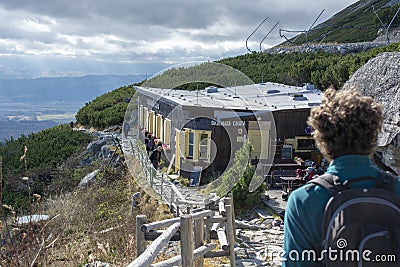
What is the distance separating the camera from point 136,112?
11953 millimetres

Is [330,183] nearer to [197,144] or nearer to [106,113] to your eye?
[197,144]

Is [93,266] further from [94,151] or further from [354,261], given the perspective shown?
[94,151]

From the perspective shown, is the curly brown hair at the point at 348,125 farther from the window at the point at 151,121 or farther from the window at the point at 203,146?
the window at the point at 151,121

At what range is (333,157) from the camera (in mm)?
2195

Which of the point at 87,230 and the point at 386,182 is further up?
the point at 386,182

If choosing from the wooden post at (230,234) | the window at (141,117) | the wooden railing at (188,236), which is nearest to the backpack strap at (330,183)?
the wooden railing at (188,236)

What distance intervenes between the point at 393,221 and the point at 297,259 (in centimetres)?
44

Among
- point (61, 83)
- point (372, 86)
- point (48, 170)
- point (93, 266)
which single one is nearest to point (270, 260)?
point (93, 266)

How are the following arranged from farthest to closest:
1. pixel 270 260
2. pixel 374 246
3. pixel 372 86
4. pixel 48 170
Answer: pixel 48 170 → pixel 372 86 → pixel 270 260 → pixel 374 246

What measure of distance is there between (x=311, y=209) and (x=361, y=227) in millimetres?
209

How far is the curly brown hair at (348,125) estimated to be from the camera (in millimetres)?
2150

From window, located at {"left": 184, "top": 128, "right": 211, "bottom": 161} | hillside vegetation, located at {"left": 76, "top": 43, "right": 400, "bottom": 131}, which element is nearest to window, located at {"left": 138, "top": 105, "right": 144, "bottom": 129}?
hillside vegetation, located at {"left": 76, "top": 43, "right": 400, "bottom": 131}

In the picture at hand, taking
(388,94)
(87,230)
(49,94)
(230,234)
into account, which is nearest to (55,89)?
(49,94)

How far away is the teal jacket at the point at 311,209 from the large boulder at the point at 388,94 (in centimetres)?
779
